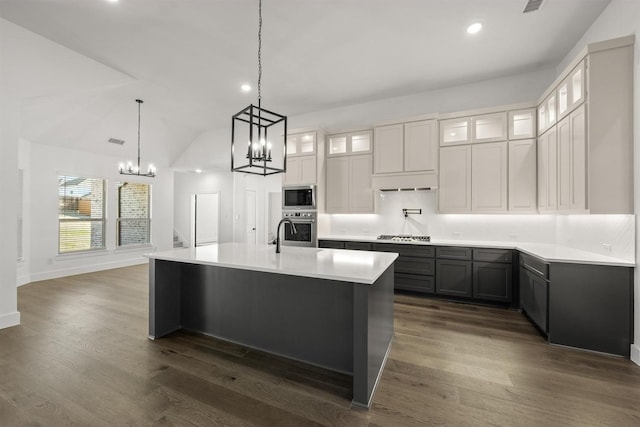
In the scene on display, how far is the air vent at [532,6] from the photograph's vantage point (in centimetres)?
264

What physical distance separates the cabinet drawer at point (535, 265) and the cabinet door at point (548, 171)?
26.0 inches

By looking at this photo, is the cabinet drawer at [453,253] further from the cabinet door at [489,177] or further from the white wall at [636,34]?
the white wall at [636,34]

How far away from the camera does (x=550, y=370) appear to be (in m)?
2.29

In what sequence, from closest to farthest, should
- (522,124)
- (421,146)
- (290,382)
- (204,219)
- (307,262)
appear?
(290,382)
(307,262)
(522,124)
(421,146)
(204,219)

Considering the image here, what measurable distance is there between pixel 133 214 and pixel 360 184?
5.83 meters

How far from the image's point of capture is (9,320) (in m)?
3.16

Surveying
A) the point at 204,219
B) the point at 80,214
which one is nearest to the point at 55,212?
the point at 80,214

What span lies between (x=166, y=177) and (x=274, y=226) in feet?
10.5

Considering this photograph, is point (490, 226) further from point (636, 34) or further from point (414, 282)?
point (636, 34)

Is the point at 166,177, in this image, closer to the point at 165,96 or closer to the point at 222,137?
the point at 222,137

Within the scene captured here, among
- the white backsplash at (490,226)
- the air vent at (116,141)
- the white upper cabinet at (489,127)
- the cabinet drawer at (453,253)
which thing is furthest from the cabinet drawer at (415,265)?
the air vent at (116,141)

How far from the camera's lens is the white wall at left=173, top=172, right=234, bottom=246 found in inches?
328

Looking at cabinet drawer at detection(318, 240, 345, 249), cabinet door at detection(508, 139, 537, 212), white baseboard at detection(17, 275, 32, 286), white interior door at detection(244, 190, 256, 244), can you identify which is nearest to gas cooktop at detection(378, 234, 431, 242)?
cabinet drawer at detection(318, 240, 345, 249)

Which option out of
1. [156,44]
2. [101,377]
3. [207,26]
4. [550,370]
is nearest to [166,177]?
[156,44]
